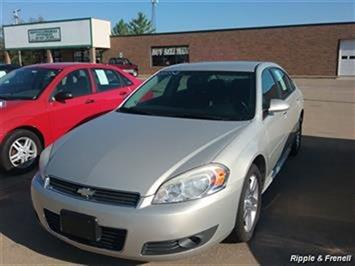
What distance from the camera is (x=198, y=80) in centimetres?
460

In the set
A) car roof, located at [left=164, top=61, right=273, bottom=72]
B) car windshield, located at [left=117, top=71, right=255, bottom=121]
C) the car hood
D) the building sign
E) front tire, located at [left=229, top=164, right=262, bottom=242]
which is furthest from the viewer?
the building sign

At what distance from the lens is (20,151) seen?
5.60 m

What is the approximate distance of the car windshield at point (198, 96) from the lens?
411 centimetres

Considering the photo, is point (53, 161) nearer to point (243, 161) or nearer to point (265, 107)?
point (243, 161)

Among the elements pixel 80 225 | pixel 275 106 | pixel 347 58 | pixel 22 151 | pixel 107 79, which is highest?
pixel 275 106

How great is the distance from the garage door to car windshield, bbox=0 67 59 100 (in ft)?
101

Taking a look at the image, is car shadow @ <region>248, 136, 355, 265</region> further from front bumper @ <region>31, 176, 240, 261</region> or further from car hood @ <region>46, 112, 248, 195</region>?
car hood @ <region>46, 112, 248, 195</region>

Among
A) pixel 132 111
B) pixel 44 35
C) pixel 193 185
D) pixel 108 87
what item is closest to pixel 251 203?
pixel 193 185

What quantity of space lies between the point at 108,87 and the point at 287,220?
4.11 meters

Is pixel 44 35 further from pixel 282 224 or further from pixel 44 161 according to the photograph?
pixel 282 224

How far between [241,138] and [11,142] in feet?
11.1

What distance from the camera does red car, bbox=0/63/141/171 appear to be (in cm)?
552

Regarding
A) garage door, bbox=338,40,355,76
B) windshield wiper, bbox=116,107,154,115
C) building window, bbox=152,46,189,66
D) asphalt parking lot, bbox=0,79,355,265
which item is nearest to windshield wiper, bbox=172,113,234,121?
windshield wiper, bbox=116,107,154,115

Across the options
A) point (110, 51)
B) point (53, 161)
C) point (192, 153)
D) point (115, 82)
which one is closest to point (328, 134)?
point (115, 82)
